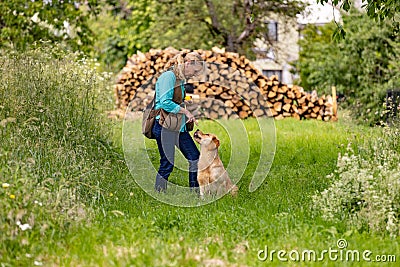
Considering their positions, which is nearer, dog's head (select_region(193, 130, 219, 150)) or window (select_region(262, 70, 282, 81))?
dog's head (select_region(193, 130, 219, 150))

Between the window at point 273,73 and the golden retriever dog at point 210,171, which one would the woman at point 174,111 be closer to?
the golden retriever dog at point 210,171

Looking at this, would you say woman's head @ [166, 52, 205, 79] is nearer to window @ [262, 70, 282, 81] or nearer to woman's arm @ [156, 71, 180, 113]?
woman's arm @ [156, 71, 180, 113]

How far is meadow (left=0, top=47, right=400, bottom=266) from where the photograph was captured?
4883 mm

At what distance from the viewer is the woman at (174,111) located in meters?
7.12

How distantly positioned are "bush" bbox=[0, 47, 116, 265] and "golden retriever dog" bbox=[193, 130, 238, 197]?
3.42ft

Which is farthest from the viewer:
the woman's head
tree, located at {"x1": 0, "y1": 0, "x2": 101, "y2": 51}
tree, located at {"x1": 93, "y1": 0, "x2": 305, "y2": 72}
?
tree, located at {"x1": 93, "y1": 0, "x2": 305, "y2": 72}

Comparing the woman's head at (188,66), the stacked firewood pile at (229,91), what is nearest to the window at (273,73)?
the stacked firewood pile at (229,91)

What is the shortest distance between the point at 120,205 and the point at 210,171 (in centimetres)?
108

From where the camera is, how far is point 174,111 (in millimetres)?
7070

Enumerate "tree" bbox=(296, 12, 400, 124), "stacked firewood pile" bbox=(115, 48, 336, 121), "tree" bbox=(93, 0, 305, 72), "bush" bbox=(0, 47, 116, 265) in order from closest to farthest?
1. "bush" bbox=(0, 47, 116, 265)
2. "stacked firewood pile" bbox=(115, 48, 336, 121)
3. "tree" bbox=(296, 12, 400, 124)
4. "tree" bbox=(93, 0, 305, 72)

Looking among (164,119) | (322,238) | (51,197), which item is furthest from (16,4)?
(322,238)

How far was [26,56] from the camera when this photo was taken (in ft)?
28.1

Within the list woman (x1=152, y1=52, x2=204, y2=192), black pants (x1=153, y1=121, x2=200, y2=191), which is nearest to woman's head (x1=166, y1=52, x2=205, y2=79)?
woman (x1=152, y1=52, x2=204, y2=192)

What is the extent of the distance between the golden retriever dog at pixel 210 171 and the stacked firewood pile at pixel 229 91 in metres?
7.76
